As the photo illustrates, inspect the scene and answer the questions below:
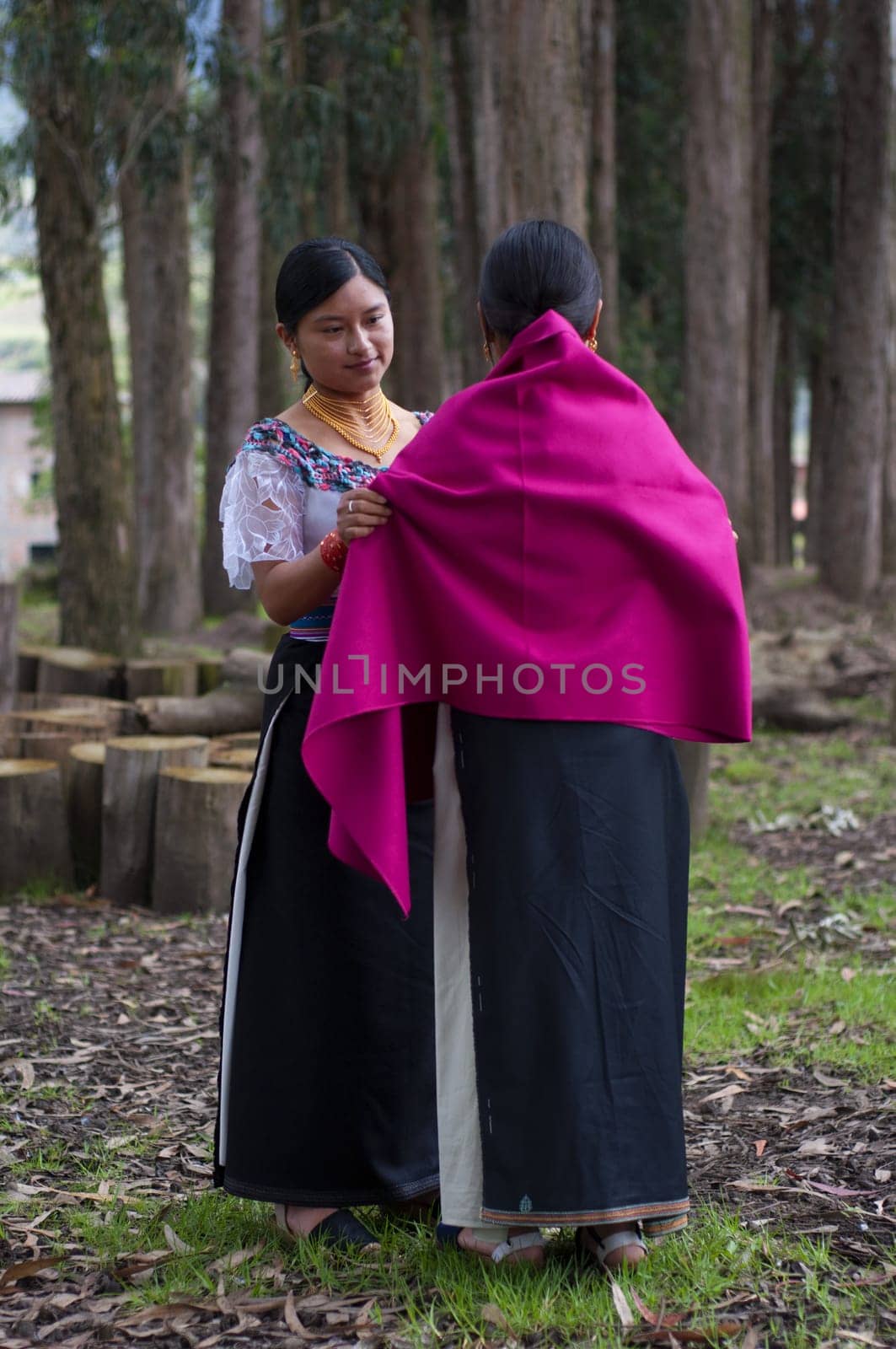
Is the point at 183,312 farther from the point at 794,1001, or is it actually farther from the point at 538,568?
the point at 538,568

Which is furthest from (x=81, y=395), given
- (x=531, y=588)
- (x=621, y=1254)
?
(x=621, y=1254)

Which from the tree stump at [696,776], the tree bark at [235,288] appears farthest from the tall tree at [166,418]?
the tree stump at [696,776]

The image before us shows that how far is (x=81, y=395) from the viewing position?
31.8 ft

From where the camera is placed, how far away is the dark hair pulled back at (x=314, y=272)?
9.68ft

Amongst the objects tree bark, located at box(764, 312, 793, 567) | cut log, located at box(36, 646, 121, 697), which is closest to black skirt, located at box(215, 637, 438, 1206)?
cut log, located at box(36, 646, 121, 697)

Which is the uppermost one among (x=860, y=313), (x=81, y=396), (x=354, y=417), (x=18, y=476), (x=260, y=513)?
(x=18, y=476)

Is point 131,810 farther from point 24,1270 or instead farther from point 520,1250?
point 520,1250

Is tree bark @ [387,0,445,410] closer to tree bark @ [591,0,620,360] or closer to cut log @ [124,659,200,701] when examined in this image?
tree bark @ [591,0,620,360]

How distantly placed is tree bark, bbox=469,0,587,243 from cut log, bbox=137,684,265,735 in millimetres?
2822

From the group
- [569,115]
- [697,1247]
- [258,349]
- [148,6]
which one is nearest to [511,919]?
[697,1247]

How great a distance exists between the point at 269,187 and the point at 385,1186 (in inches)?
472

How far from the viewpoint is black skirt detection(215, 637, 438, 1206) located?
9.73 ft

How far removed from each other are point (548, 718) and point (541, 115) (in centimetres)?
599

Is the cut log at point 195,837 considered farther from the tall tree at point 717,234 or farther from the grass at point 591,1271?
the tall tree at point 717,234
